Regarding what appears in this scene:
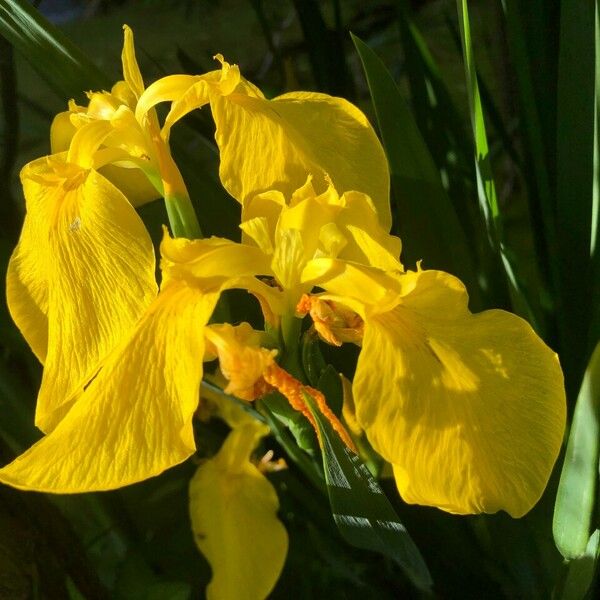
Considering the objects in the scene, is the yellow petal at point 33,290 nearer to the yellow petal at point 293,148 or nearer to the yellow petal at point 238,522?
the yellow petal at point 293,148

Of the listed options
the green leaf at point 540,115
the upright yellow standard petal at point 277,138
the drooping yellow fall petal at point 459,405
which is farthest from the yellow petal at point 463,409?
the green leaf at point 540,115

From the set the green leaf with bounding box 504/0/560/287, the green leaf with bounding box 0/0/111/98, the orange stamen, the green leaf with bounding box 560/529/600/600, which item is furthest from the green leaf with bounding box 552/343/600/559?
the green leaf with bounding box 0/0/111/98

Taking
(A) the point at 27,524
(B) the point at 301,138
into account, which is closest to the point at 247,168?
(B) the point at 301,138

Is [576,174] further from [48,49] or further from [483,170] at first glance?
[48,49]

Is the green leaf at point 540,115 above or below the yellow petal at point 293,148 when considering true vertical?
below

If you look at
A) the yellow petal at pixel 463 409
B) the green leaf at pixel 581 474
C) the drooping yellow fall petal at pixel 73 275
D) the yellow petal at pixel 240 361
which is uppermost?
the drooping yellow fall petal at pixel 73 275

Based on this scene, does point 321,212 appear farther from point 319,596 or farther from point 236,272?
point 319,596
